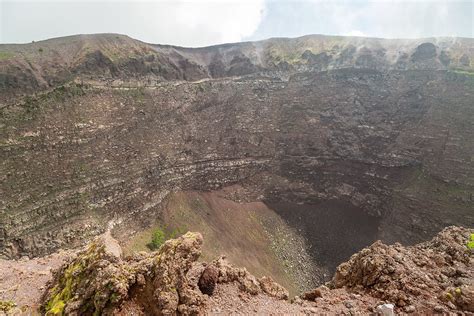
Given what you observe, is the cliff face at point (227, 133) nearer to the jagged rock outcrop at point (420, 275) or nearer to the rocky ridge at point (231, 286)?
the rocky ridge at point (231, 286)

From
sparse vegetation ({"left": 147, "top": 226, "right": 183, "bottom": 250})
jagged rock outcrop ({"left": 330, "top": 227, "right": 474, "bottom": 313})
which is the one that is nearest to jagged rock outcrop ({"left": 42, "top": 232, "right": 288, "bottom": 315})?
jagged rock outcrop ({"left": 330, "top": 227, "right": 474, "bottom": 313})

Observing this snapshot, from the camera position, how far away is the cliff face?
3428 cm

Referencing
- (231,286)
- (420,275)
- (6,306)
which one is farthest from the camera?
(6,306)

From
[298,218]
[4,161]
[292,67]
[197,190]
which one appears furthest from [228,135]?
[4,161]

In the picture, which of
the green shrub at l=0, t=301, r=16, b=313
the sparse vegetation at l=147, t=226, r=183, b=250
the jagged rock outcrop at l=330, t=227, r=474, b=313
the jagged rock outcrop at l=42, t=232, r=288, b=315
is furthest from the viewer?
the sparse vegetation at l=147, t=226, r=183, b=250

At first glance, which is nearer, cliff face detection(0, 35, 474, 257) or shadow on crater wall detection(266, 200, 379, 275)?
cliff face detection(0, 35, 474, 257)

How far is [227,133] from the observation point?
51.8 meters

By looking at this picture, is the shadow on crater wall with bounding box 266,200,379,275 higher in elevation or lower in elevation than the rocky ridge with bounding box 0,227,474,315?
lower

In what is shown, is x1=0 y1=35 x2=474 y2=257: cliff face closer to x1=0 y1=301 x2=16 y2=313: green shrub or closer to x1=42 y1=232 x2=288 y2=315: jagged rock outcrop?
x1=0 y1=301 x2=16 y2=313: green shrub

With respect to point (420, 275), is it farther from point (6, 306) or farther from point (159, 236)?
point (159, 236)

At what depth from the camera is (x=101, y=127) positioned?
39719mm

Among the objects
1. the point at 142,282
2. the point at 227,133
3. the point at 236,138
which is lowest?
the point at 142,282

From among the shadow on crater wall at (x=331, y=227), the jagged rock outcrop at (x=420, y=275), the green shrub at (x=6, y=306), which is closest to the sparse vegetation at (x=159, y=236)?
the shadow on crater wall at (x=331, y=227)

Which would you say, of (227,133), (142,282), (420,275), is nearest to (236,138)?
(227,133)
